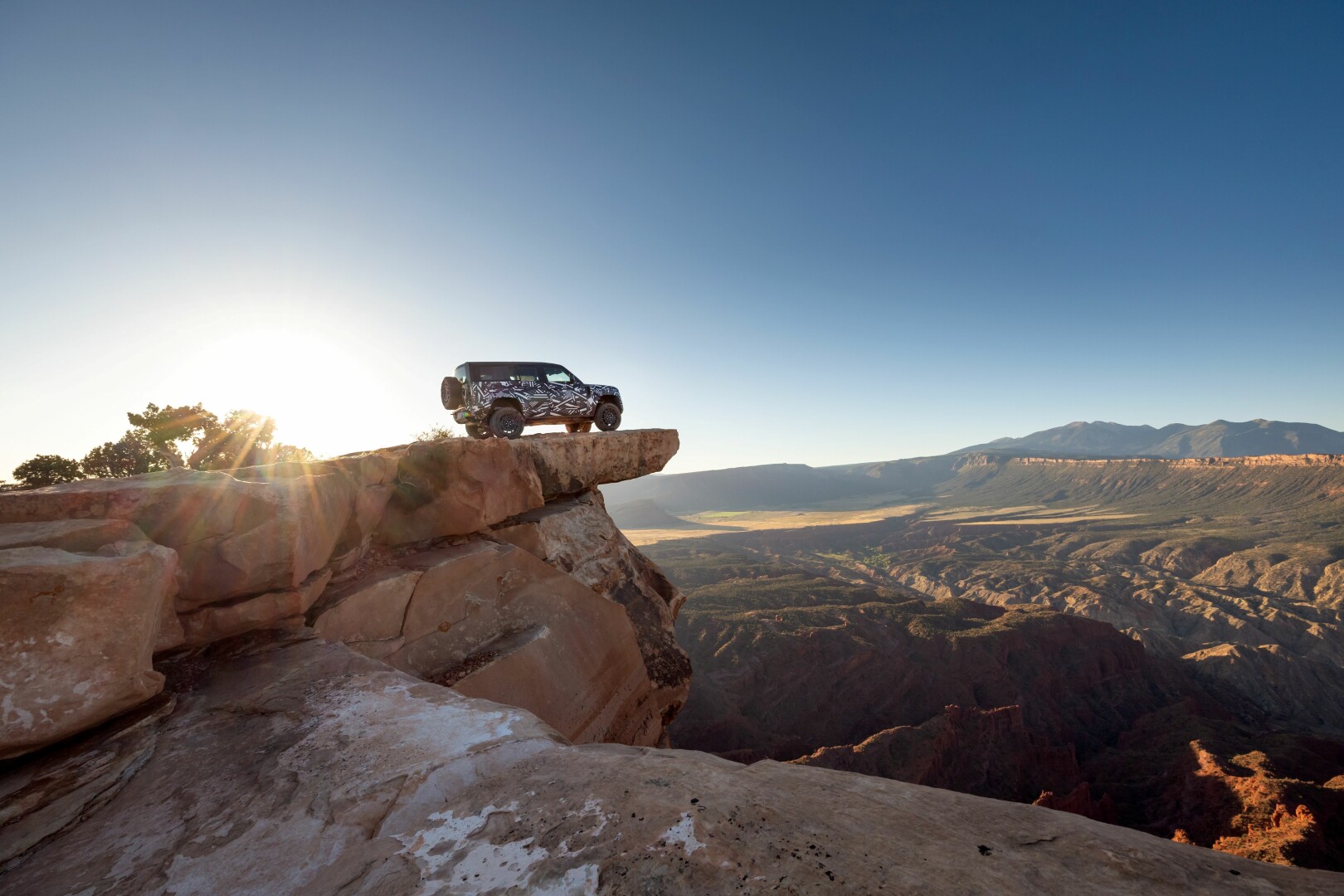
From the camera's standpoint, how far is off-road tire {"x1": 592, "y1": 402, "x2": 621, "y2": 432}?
15234 millimetres

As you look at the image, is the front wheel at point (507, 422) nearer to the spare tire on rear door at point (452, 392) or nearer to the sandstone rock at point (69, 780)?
the spare tire on rear door at point (452, 392)

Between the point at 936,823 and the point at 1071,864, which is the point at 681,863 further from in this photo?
the point at 1071,864

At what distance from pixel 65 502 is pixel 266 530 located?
5.85 ft

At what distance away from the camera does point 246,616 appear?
6.52 meters

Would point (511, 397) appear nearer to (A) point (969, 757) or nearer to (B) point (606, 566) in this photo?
(B) point (606, 566)

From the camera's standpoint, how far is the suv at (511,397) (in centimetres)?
1333

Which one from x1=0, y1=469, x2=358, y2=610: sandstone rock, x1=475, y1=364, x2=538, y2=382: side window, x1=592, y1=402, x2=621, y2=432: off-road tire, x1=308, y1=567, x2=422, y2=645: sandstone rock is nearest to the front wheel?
x1=475, y1=364, x2=538, y2=382: side window

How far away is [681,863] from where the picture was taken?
9.16 ft

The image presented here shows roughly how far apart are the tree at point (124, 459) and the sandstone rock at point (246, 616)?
12.4 metres

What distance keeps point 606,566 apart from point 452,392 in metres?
6.31

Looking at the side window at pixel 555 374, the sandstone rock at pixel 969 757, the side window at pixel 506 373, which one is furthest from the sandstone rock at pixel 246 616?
the sandstone rock at pixel 969 757

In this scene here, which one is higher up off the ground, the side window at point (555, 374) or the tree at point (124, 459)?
the side window at point (555, 374)

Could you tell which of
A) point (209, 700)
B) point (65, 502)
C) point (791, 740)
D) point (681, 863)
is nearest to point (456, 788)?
point (681, 863)

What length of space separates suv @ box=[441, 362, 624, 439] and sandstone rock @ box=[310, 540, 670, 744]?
4.62 metres
